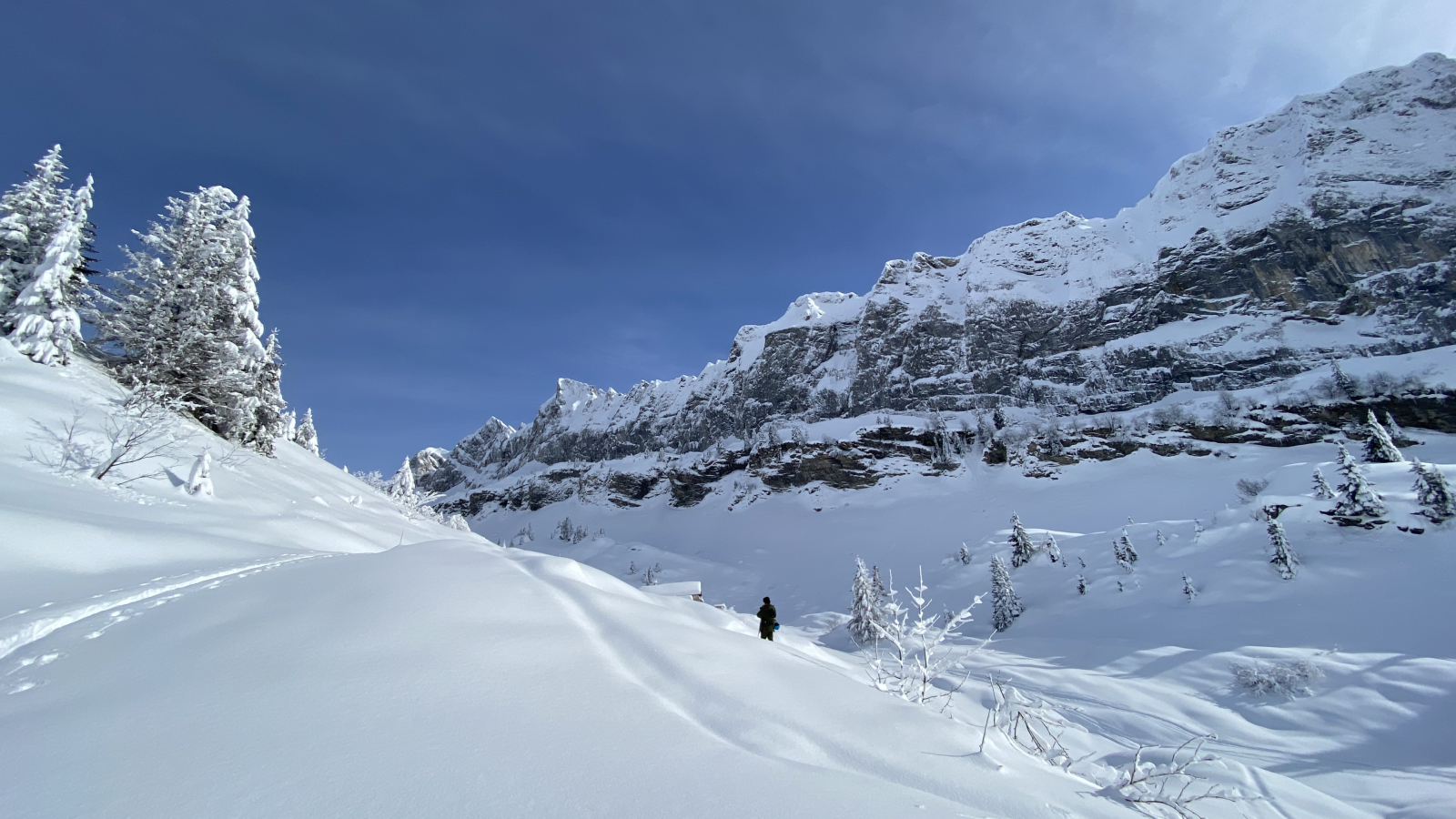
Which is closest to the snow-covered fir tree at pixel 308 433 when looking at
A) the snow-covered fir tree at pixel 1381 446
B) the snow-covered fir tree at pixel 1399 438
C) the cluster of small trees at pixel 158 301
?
the cluster of small trees at pixel 158 301

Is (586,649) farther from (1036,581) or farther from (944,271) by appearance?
(944,271)

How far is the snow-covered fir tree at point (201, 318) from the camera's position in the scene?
590 inches

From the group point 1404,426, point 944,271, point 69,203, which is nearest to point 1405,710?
point 69,203

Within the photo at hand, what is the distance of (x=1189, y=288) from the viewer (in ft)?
227

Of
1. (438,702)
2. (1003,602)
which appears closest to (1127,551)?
(1003,602)

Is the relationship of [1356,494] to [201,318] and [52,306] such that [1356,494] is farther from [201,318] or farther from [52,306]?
[52,306]

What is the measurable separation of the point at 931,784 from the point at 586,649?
2019 millimetres

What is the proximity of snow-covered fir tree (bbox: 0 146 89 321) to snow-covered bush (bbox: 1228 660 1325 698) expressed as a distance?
36828 millimetres

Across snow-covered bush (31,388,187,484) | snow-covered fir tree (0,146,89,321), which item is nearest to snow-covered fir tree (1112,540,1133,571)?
snow-covered bush (31,388,187,484)

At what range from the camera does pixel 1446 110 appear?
63.9m

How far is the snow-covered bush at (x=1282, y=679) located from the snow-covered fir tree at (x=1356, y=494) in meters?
10.8

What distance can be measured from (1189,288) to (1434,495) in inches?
2486

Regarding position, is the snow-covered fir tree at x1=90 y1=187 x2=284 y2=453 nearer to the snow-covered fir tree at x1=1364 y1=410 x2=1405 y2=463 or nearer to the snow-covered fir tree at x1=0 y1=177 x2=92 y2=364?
the snow-covered fir tree at x1=0 y1=177 x2=92 y2=364

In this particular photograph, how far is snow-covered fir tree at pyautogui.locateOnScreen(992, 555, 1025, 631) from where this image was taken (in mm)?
28891
